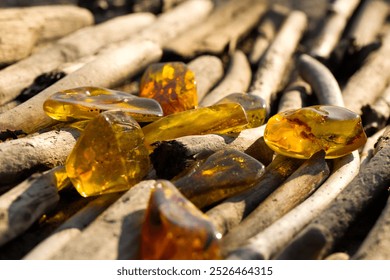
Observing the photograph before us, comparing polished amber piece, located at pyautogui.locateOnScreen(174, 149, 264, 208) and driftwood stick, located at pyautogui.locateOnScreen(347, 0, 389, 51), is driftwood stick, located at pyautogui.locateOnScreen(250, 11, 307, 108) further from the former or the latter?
polished amber piece, located at pyautogui.locateOnScreen(174, 149, 264, 208)

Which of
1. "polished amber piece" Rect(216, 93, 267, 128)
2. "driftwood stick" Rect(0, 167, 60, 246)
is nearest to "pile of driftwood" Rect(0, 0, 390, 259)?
"driftwood stick" Rect(0, 167, 60, 246)

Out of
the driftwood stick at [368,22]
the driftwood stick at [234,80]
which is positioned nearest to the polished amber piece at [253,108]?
the driftwood stick at [234,80]

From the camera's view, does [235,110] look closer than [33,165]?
No

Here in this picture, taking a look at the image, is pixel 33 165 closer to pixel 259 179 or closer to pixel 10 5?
pixel 259 179

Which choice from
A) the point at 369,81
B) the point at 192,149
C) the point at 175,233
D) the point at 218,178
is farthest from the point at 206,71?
the point at 175,233

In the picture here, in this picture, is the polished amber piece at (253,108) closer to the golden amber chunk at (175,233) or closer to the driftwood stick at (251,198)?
the driftwood stick at (251,198)

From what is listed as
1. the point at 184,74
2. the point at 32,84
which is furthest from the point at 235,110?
the point at 32,84
